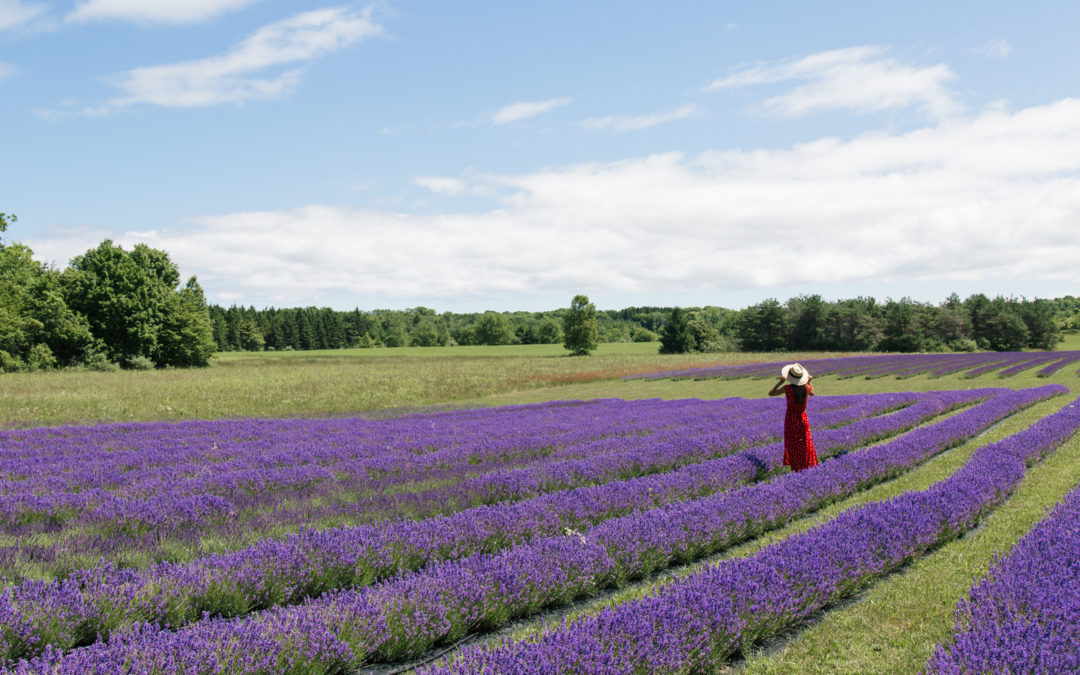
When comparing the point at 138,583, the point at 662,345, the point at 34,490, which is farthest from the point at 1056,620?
the point at 662,345

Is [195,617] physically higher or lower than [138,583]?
lower

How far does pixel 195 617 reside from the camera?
4512 millimetres

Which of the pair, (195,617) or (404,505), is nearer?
(195,617)

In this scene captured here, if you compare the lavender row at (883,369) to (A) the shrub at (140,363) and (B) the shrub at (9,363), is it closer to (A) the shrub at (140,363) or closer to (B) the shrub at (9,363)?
(A) the shrub at (140,363)

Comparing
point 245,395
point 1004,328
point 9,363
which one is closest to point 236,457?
point 245,395

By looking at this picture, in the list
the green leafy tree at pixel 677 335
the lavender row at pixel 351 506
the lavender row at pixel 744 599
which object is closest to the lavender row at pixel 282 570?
the lavender row at pixel 351 506

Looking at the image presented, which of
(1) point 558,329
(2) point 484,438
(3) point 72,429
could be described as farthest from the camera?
(1) point 558,329

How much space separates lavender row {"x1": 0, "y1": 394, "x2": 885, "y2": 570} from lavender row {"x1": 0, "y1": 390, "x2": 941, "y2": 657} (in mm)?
733

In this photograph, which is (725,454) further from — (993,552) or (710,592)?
(710,592)

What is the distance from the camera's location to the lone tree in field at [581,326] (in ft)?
292

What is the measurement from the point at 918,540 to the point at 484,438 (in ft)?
27.0

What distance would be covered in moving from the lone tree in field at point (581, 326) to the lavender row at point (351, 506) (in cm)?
7709

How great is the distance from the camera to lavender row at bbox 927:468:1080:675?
3.32 meters

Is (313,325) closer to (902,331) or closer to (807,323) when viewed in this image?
(807,323)
